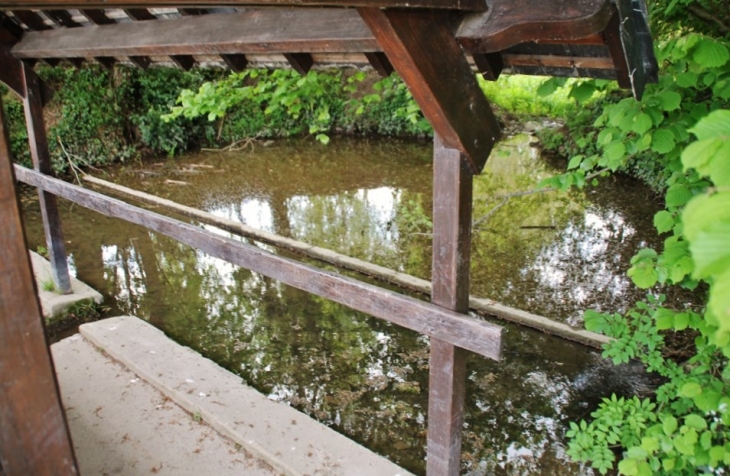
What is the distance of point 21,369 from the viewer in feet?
5.41

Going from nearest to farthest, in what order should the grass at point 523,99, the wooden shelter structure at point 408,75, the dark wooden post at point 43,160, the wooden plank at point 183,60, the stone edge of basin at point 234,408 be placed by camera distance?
the wooden shelter structure at point 408,75
the stone edge of basin at point 234,408
the wooden plank at point 183,60
the dark wooden post at point 43,160
the grass at point 523,99

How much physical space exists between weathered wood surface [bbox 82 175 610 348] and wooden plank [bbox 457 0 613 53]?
3840 millimetres

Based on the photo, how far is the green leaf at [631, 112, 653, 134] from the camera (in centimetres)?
256

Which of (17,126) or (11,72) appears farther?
(17,126)

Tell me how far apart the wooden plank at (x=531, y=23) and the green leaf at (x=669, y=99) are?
0.99 m

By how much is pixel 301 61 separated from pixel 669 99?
2.06 meters

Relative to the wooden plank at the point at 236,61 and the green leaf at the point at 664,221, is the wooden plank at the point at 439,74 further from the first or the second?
the wooden plank at the point at 236,61

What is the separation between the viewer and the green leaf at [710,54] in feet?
7.63

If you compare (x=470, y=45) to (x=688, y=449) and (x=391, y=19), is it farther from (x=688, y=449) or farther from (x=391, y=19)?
(x=688, y=449)

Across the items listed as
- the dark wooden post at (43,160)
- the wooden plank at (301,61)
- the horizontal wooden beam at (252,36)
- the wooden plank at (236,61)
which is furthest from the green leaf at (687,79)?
the dark wooden post at (43,160)

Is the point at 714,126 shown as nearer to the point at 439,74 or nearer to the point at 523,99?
the point at 439,74

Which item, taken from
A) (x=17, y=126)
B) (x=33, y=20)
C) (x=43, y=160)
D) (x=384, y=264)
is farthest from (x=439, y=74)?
(x=17, y=126)

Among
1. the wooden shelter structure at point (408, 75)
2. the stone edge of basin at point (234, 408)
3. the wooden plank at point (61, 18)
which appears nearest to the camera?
the wooden shelter structure at point (408, 75)

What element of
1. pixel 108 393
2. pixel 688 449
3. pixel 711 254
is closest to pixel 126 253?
pixel 108 393
